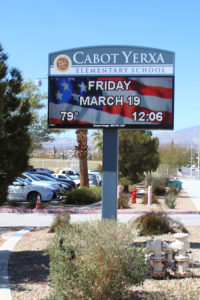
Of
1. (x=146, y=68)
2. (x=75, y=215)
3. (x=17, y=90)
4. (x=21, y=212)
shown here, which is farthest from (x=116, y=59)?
(x=21, y=212)

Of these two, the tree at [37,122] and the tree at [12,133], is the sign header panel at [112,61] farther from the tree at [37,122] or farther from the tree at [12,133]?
the tree at [37,122]

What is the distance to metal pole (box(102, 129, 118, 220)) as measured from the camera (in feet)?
31.2

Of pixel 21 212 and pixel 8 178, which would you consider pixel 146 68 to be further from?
pixel 21 212

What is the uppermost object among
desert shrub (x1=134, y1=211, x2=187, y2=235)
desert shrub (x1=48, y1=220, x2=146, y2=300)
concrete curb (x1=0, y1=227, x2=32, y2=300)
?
desert shrub (x1=48, y1=220, x2=146, y2=300)

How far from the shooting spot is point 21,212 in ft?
57.0

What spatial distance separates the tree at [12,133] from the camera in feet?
28.5

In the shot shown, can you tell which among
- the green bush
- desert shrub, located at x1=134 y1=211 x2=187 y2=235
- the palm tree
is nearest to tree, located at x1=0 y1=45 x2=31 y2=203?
desert shrub, located at x1=134 y1=211 x2=187 y2=235

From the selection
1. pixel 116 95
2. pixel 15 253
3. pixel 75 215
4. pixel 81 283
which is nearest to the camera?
pixel 81 283

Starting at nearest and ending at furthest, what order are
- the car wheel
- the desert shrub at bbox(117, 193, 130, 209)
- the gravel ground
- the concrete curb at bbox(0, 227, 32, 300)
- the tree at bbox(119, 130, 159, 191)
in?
1. the gravel ground
2. the concrete curb at bbox(0, 227, 32, 300)
3. the desert shrub at bbox(117, 193, 130, 209)
4. the car wheel
5. the tree at bbox(119, 130, 159, 191)

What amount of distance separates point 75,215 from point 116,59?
8439 mm

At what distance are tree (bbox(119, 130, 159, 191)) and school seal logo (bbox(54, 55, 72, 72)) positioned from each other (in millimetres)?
16619

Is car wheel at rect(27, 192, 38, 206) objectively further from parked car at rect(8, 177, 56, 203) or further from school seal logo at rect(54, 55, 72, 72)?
school seal logo at rect(54, 55, 72, 72)

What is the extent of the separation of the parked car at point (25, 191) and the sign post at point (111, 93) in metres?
10.4

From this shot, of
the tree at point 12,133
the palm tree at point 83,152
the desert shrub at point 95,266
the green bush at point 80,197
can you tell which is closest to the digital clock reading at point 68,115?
the tree at point 12,133
